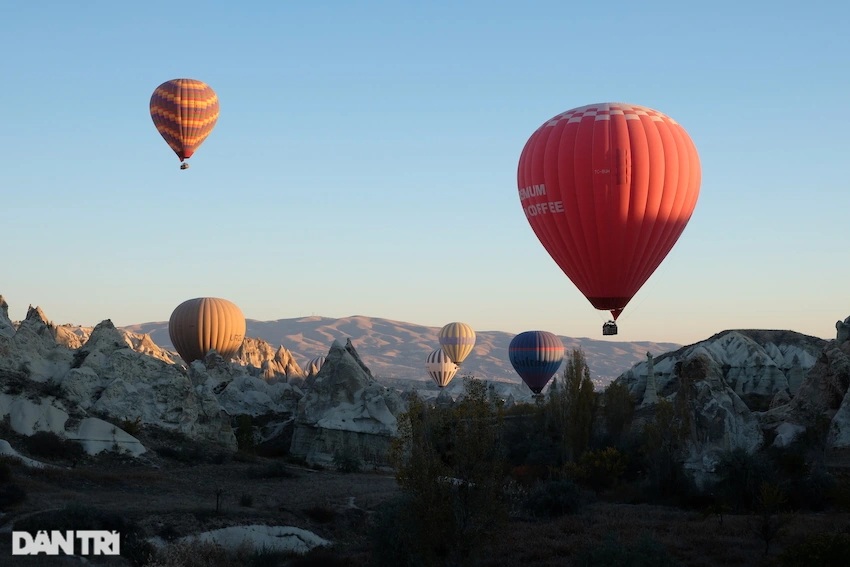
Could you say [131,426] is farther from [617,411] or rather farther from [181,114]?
[617,411]

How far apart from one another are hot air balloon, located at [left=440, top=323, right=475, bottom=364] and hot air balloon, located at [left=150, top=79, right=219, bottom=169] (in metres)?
97.8

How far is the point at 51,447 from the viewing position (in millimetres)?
43344

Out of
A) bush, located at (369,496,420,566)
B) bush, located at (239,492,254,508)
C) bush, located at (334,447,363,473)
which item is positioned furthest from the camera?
bush, located at (334,447,363,473)

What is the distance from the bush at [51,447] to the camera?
4288 centimetres

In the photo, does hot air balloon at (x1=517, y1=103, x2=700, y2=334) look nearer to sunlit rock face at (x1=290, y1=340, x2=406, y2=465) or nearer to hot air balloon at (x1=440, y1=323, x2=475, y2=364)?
sunlit rock face at (x1=290, y1=340, x2=406, y2=465)

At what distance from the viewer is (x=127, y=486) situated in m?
39.3

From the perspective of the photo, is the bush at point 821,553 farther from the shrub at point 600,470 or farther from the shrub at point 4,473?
the shrub at point 4,473

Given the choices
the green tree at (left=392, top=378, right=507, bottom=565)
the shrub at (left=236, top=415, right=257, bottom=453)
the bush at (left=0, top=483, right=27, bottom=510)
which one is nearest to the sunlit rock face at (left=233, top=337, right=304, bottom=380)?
the shrub at (left=236, top=415, right=257, bottom=453)

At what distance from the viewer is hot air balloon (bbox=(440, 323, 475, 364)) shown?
165750 mm

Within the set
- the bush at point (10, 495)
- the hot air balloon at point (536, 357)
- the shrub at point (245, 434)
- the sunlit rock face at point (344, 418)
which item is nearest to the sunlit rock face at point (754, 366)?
the hot air balloon at point (536, 357)

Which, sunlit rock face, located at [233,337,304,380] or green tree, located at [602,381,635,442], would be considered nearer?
green tree, located at [602,381,635,442]

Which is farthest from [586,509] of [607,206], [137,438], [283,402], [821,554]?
[283,402]

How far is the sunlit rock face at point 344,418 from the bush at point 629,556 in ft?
105

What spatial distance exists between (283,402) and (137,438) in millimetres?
22374
